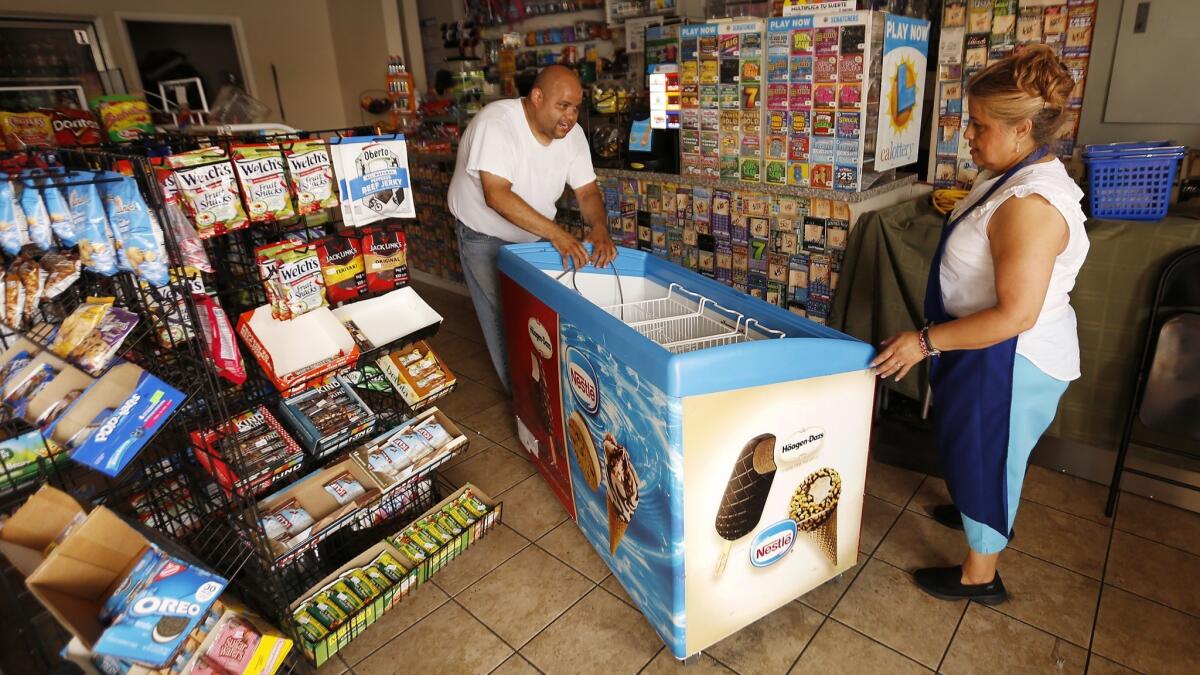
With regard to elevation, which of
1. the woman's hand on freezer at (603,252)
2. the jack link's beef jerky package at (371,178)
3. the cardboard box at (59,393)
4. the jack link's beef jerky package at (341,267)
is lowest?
the cardboard box at (59,393)

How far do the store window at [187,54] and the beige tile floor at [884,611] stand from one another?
18.4 ft

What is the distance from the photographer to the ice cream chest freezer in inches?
60.7

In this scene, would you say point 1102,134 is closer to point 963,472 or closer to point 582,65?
point 963,472

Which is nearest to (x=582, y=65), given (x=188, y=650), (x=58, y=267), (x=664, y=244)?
(x=664, y=244)

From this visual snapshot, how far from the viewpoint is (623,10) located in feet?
12.9

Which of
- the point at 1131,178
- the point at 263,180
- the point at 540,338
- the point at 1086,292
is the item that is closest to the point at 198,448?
the point at 263,180

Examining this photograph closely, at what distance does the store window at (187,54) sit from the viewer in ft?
19.5

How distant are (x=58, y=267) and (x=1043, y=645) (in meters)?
2.71

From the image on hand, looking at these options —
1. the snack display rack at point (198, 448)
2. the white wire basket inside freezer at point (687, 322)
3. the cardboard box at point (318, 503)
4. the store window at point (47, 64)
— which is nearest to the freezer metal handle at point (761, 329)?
the white wire basket inside freezer at point (687, 322)

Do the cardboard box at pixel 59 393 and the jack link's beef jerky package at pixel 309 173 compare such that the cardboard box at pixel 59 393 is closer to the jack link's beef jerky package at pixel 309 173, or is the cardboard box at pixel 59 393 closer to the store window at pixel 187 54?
the jack link's beef jerky package at pixel 309 173

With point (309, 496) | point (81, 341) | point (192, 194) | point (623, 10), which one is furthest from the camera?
point (623, 10)

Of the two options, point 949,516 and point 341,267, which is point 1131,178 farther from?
point 341,267

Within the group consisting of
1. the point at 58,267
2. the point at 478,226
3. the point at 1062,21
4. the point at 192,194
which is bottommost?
the point at 478,226

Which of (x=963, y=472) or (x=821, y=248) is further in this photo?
(x=821, y=248)
